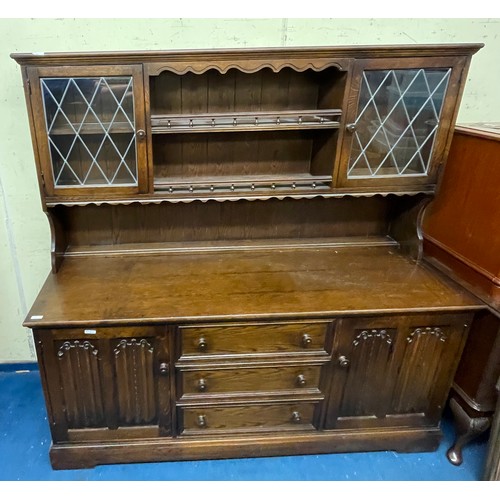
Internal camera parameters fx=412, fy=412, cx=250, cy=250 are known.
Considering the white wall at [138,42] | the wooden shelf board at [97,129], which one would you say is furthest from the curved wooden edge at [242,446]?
the wooden shelf board at [97,129]

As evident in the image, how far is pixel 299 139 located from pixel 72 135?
0.94 metres

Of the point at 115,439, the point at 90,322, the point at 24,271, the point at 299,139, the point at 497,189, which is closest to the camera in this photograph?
the point at 90,322

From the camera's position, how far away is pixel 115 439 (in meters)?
1.72

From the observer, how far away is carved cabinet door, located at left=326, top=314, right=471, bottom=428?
1620 millimetres

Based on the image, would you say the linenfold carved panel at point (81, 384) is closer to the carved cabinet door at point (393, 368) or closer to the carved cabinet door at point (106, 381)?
the carved cabinet door at point (106, 381)

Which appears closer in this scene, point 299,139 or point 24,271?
point 299,139

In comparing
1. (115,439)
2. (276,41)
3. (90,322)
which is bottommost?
(115,439)

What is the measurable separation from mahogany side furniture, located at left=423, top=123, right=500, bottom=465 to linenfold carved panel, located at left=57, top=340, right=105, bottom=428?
1506mm

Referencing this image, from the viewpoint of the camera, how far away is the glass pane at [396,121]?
5.17ft

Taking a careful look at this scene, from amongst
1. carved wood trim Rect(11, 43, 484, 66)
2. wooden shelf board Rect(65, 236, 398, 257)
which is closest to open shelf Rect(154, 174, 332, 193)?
wooden shelf board Rect(65, 236, 398, 257)

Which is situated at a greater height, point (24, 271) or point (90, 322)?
point (90, 322)

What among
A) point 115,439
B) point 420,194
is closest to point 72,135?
point 115,439

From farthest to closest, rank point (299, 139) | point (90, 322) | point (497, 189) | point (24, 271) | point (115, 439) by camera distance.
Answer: point (24, 271), point (299, 139), point (115, 439), point (497, 189), point (90, 322)
